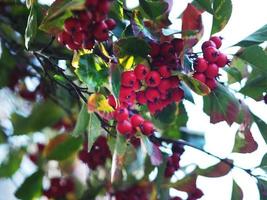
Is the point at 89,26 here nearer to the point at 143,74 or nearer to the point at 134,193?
the point at 143,74

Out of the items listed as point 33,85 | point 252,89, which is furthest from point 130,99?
point 33,85

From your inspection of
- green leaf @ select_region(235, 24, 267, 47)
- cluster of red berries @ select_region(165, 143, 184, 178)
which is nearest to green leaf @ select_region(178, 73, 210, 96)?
green leaf @ select_region(235, 24, 267, 47)

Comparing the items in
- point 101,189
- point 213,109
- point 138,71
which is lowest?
point 101,189

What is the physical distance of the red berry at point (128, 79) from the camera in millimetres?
761

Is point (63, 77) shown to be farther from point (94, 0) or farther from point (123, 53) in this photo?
point (94, 0)

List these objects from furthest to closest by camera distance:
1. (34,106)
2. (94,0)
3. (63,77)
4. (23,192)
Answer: (34,106), (23,192), (63,77), (94,0)

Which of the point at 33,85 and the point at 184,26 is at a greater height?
the point at 184,26

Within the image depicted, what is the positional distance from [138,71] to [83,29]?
0.10 metres

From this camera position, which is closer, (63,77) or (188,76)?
(188,76)

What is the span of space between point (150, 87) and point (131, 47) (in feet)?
0.21

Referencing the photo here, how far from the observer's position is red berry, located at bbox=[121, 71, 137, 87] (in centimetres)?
76

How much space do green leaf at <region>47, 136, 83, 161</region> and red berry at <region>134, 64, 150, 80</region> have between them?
0.67m

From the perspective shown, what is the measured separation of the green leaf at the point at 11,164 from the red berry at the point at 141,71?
0.90 metres

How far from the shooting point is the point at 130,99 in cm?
81
